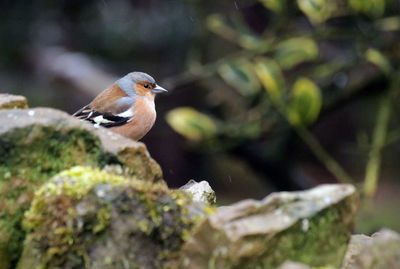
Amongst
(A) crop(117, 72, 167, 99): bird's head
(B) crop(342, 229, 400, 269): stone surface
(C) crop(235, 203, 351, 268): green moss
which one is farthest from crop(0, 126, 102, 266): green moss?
(A) crop(117, 72, 167, 99): bird's head

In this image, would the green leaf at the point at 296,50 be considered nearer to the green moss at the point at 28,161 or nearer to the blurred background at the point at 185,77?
the blurred background at the point at 185,77

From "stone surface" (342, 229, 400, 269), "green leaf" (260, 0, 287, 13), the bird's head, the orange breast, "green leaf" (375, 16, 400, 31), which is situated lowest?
the orange breast

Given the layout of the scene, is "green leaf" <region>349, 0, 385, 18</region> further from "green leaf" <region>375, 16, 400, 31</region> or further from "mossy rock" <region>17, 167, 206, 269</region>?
"mossy rock" <region>17, 167, 206, 269</region>

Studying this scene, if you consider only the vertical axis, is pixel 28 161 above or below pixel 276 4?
below

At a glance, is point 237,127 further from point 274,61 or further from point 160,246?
point 160,246

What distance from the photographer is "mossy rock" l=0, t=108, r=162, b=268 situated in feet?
9.80

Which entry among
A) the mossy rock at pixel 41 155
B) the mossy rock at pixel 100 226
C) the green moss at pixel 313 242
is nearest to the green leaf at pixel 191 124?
the mossy rock at pixel 41 155

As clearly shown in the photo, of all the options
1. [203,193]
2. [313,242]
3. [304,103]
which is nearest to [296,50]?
[304,103]

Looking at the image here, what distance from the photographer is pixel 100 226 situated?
8.93 feet

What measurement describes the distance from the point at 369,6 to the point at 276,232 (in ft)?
10.3

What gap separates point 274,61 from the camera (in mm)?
5746

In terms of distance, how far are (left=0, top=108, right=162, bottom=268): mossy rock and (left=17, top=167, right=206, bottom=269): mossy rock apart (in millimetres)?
195

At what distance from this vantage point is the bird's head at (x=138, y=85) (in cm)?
529

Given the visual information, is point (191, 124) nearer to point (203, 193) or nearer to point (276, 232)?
point (203, 193)
